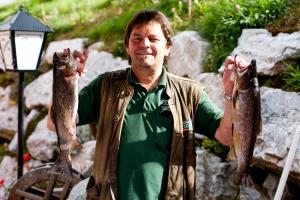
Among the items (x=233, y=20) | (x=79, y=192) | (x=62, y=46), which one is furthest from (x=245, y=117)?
(x=62, y=46)

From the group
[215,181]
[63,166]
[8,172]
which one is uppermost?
[63,166]

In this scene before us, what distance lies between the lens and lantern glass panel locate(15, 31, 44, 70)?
6.29 m

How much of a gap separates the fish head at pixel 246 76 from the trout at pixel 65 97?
1.04 m

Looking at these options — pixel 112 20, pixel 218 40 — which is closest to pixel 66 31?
pixel 112 20

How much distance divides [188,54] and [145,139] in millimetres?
4207

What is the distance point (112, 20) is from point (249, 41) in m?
4.99

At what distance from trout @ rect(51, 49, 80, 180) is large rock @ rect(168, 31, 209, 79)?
13.2 ft

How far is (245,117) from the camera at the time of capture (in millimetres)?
3082

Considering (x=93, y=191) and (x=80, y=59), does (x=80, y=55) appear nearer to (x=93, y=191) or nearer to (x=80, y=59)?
(x=80, y=59)

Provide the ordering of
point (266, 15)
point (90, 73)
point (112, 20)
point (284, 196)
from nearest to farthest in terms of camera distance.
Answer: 1. point (284, 196)
2. point (266, 15)
3. point (90, 73)
4. point (112, 20)

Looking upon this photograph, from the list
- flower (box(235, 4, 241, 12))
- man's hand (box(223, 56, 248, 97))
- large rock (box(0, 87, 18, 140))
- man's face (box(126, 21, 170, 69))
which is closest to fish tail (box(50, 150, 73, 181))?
man's face (box(126, 21, 170, 69))

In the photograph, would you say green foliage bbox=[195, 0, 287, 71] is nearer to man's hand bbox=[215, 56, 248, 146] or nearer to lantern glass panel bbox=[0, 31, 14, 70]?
lantern glass panel bbox=[0, 31, 14, 70]

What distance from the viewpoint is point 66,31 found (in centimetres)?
1182

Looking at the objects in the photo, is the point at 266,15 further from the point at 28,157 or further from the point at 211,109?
the point at 28,157
